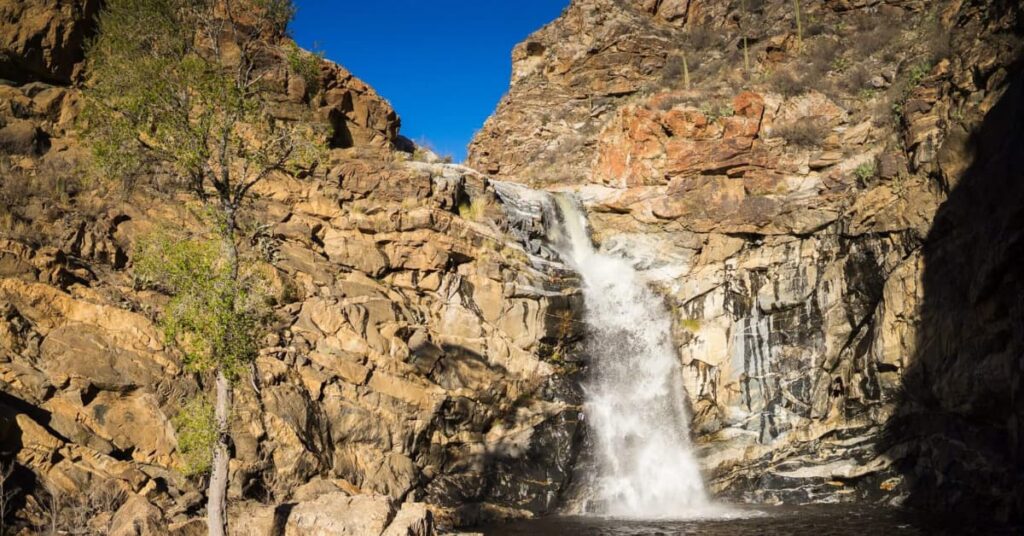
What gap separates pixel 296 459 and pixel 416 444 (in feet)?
13.3

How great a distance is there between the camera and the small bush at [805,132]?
28.0m

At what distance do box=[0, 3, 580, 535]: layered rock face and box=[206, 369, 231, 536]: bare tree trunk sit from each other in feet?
3.02

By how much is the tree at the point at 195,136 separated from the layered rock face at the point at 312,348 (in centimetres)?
119

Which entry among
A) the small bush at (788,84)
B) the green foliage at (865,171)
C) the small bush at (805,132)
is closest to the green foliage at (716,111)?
the small bush at (805,132)

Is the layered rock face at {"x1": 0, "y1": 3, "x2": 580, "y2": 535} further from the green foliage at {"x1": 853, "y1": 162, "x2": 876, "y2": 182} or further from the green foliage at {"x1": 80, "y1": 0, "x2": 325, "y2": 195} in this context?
the green foliage at {"x1": 853, "y1": 162, "x2": 876, "y2": 182}

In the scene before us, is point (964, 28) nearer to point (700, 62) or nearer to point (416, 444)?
point (700, 62)

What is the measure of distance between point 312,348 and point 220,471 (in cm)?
811

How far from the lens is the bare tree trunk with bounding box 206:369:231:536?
12234 mm

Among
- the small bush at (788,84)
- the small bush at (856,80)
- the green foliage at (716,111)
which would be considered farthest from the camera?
the small bush at (788,84)

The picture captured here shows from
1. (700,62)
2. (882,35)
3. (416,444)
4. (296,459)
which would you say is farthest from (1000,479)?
(700,62)

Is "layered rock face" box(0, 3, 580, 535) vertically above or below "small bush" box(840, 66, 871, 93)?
below

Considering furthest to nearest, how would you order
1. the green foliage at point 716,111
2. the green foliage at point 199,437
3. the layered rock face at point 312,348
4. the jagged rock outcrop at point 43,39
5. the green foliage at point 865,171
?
the green foliage at point 716,111 < the green foliage at point 865,171 < the jagged rock outcrop at point 43,39 < the layered rock face at point 312,348 < the green foliage at point 199,437

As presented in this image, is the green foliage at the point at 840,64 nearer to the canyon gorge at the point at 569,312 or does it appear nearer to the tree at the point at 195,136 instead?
the canyon gorge at the point at 569,312

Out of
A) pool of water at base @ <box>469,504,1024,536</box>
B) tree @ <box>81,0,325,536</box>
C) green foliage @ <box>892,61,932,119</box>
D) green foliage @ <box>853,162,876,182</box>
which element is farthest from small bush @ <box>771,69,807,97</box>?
tree @ <box>81,0,325,536</box>
